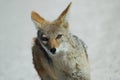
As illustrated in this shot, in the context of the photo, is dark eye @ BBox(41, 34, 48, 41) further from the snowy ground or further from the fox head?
the snowy ground

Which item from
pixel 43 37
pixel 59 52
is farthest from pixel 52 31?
pixel 59 52

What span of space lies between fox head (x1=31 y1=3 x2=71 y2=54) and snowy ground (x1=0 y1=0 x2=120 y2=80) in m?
0.22

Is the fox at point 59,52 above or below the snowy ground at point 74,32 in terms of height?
below

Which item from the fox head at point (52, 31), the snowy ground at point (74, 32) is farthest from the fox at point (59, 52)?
the snowy ground at point (74, 32)

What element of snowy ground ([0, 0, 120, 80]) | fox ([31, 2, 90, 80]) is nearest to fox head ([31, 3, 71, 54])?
fox ([31, 2, 90, 80])

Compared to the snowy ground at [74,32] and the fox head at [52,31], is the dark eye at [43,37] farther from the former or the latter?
the snowy ground at [74,32]

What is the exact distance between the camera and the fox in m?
10.1

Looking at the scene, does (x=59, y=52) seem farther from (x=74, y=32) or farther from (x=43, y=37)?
(x=74, y=32)

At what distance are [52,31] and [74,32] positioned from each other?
838cm

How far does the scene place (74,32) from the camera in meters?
18.6

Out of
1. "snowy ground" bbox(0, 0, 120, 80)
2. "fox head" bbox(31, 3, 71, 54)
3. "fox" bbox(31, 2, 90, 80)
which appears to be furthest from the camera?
"snowy ground" bbox(0, 0, 120, 80)

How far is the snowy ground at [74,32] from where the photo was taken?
1429cm

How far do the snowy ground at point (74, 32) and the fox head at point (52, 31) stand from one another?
0.22m

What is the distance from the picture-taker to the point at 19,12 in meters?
25.0
